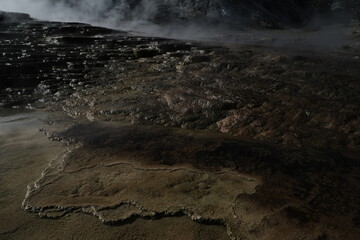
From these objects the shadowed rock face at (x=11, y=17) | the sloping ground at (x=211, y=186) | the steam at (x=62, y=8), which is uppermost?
the steam at (x=62, y=8)

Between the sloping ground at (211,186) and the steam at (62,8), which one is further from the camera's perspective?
the steam at (62,8)

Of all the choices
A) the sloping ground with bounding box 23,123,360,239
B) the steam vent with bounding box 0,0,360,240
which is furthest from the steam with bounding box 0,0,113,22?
the sloping ground with bounding box 23,123,360,239

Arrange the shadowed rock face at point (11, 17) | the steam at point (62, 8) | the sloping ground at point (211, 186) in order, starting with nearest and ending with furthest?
the sloping ground at point (211, 186) < the shadowed rock face at point (11, 17) < the steam at point (62, 8)

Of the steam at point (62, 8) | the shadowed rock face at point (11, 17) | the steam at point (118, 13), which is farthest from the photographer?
the steam at point (62, 8)

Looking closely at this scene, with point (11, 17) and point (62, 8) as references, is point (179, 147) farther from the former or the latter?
point (62, 8)

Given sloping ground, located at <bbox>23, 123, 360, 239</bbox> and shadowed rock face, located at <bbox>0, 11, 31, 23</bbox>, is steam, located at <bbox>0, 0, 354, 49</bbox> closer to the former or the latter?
shadowed rock face, located at <bbox>0, 11, 31, 23</bbox>

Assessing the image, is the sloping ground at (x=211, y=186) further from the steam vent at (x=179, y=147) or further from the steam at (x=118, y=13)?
the steam at (x=118, y=13)

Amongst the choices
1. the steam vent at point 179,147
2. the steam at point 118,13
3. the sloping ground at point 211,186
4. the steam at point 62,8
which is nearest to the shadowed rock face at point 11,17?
the steam at point 118,13

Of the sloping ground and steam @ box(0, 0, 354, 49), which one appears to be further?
steam @ box(0, 0, 354, 49)
